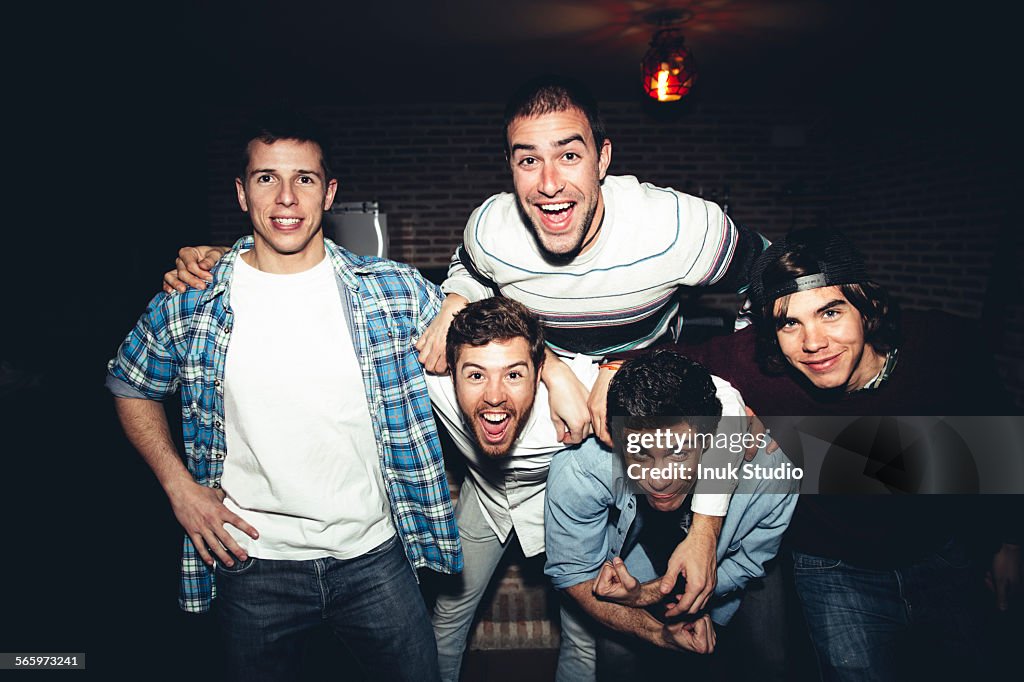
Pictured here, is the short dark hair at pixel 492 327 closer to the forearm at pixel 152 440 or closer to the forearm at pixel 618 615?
the forearm at pixel 618 615

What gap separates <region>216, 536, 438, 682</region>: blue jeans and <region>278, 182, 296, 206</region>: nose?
937 mm

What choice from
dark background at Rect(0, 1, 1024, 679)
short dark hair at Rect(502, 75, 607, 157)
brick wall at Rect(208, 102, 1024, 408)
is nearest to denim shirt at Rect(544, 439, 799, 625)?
short dark hair at Rect(502, 75, 607, 157)

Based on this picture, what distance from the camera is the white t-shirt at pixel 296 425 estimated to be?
137 cm

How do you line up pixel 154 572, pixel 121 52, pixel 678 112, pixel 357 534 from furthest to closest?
pixel 678 112
pixel 121 52
pixel 154 572
pixel 357 534

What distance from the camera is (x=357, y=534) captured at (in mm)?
1425

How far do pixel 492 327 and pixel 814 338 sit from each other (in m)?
0.86

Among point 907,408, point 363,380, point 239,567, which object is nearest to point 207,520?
point 239,567

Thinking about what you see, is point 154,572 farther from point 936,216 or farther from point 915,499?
point 936,216

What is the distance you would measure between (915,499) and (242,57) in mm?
4333

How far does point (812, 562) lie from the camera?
162 cm

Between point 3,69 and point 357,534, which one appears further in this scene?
point 3,69

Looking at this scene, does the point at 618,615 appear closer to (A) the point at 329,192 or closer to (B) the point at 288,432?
(B) the point at 288,432

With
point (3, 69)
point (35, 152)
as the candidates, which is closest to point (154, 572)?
point (35, 152)

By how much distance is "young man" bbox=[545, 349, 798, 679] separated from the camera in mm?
1372
